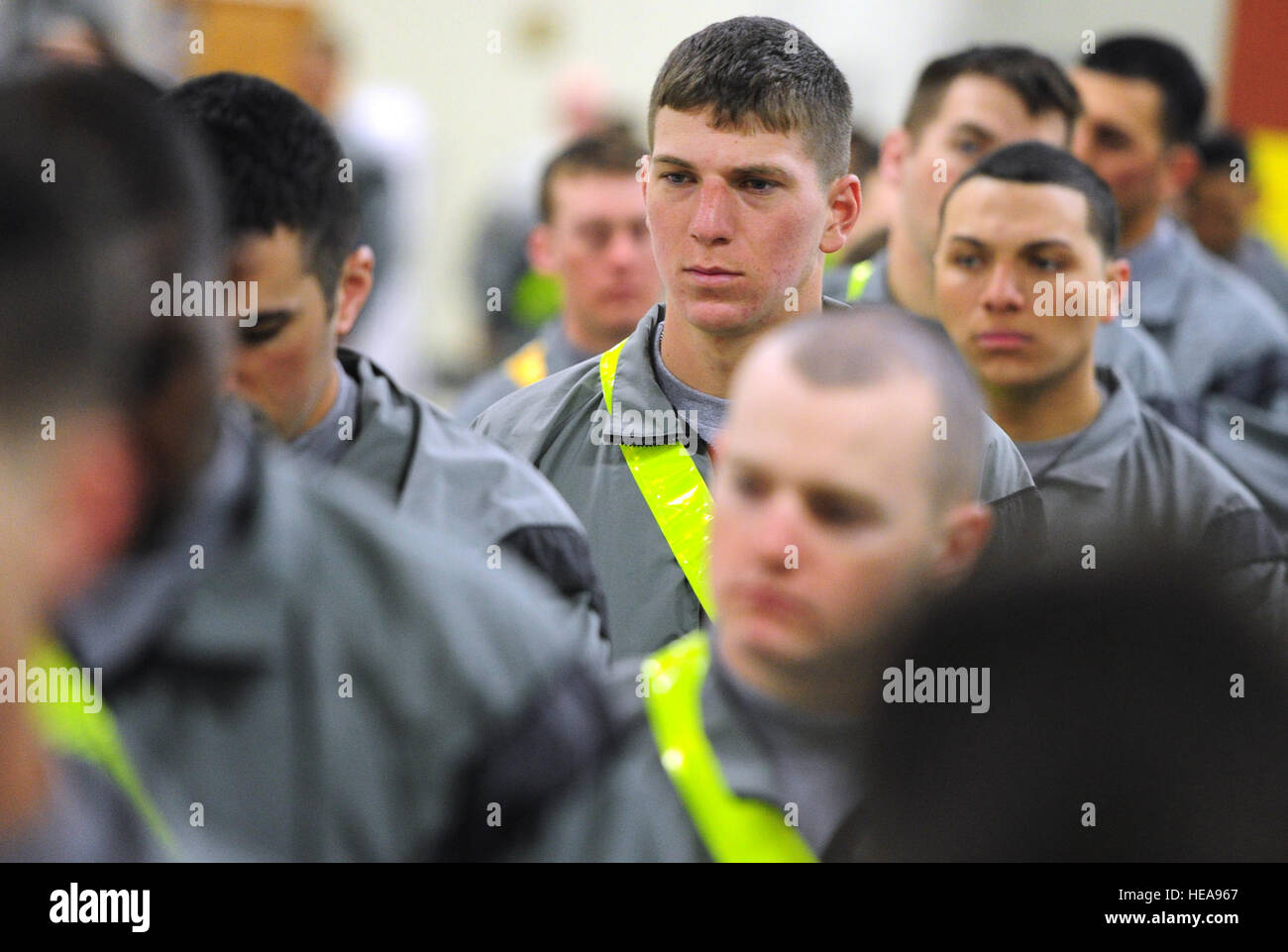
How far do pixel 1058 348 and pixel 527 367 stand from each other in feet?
5.11

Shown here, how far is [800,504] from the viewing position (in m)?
1.73

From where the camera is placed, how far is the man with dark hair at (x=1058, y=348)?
3027 millimetres

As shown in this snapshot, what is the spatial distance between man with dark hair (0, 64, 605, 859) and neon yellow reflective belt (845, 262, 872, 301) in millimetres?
2237

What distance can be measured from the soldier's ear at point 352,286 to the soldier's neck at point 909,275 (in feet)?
4.06

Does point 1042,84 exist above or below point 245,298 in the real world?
above

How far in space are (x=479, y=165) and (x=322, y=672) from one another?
980 centimetres

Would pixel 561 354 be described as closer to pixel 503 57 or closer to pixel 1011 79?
pixel 1011 79

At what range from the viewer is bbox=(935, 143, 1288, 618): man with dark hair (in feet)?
9.93

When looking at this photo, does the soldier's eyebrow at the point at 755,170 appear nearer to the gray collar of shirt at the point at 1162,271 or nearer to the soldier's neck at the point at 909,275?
the soldier's neck at the point at 909,275

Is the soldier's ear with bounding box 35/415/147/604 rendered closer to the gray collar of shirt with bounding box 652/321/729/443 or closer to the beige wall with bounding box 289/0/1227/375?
the gray collar of shirt with bounding box 652/321/729/443
